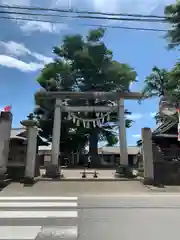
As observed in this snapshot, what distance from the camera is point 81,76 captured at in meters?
40.9

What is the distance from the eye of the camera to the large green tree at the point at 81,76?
39.8 metres

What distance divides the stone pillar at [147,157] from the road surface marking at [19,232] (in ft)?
35.3

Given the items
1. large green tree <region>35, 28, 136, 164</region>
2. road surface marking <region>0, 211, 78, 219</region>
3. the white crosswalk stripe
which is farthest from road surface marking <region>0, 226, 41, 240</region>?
large green tree <region>35, 28, 136, 164</region>

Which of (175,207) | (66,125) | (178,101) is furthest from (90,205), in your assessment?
(66,125)

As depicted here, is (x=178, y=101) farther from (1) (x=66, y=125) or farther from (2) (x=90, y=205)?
(1) (x=66, y=125)

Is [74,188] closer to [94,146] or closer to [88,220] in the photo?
[88,220]

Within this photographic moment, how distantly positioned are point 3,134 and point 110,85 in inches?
1029

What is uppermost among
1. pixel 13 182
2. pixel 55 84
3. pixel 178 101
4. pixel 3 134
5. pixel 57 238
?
pixel 55 84

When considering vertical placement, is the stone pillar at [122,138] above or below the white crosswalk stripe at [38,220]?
above

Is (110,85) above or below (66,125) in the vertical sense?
above

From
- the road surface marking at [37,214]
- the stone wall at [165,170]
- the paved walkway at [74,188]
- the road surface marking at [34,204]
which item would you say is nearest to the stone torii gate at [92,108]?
the stone wall at [165,170]

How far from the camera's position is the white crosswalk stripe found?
5969mm

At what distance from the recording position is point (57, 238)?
18.9 feet

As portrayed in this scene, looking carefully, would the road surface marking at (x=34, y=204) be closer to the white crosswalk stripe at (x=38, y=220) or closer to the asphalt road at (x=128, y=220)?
the white crosswalk stripe at (x=38, y=220)
